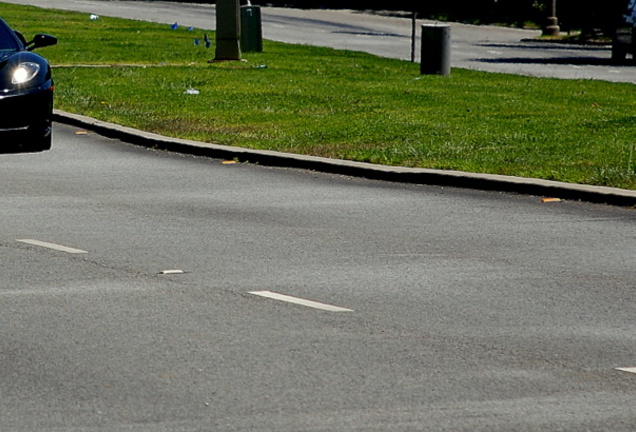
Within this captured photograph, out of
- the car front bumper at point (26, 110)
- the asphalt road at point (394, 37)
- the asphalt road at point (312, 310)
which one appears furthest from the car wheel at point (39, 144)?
the asphalt road at point (394, 37)

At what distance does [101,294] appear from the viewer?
8164 mm

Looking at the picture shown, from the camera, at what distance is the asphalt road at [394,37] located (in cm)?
3120

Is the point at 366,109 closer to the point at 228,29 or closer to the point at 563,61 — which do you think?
the point at 228,29

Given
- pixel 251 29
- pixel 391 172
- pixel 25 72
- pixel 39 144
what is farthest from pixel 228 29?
pixel 391 172

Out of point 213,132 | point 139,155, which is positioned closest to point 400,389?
point 139,155

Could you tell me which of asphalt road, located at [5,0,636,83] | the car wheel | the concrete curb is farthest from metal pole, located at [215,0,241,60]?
the car wheel

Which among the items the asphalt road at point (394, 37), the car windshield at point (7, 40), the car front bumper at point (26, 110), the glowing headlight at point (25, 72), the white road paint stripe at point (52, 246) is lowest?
the asphalt road at point (394, 37)

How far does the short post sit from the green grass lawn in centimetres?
33

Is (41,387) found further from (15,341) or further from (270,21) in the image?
(270,21)

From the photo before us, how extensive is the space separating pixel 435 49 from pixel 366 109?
21.0ft

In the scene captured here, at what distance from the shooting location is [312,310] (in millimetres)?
7762

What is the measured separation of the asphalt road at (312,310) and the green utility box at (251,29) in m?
17.7

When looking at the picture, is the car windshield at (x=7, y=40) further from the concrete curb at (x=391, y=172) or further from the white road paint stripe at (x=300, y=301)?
the white road paint stripe at (x=300, y=301)

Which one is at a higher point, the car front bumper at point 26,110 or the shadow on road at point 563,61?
the car front bumper at point 26,110
